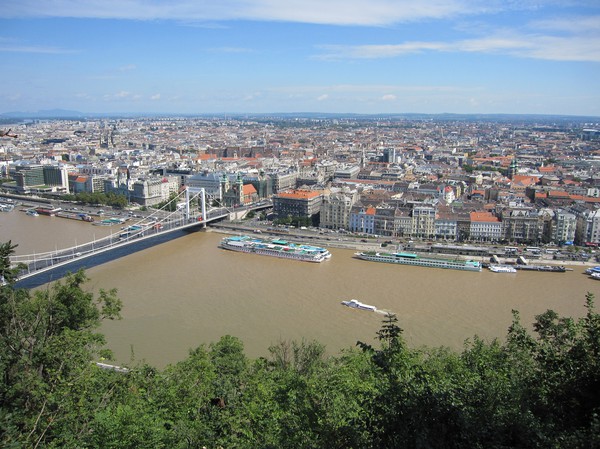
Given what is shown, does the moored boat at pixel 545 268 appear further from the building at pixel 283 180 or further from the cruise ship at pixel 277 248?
the building at pixel 283 180

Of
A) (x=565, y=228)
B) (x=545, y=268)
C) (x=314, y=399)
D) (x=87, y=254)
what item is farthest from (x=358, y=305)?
(x=565, y=228)

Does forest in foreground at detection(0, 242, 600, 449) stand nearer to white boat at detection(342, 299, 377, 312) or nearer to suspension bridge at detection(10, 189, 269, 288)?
white boat at detection(342, 299, 377, 312)

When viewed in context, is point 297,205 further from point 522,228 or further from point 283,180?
point 522,228

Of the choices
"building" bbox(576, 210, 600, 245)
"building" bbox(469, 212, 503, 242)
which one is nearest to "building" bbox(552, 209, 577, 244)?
"building" bbox(576, 210, 600, 245)

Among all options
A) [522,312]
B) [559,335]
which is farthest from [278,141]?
[559,335]

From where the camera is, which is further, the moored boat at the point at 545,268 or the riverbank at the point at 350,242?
the riverbank at the point at 350,242

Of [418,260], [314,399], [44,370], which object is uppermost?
[314,399]

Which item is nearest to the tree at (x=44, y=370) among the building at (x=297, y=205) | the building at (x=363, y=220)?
the building at (x=363, y=220)
